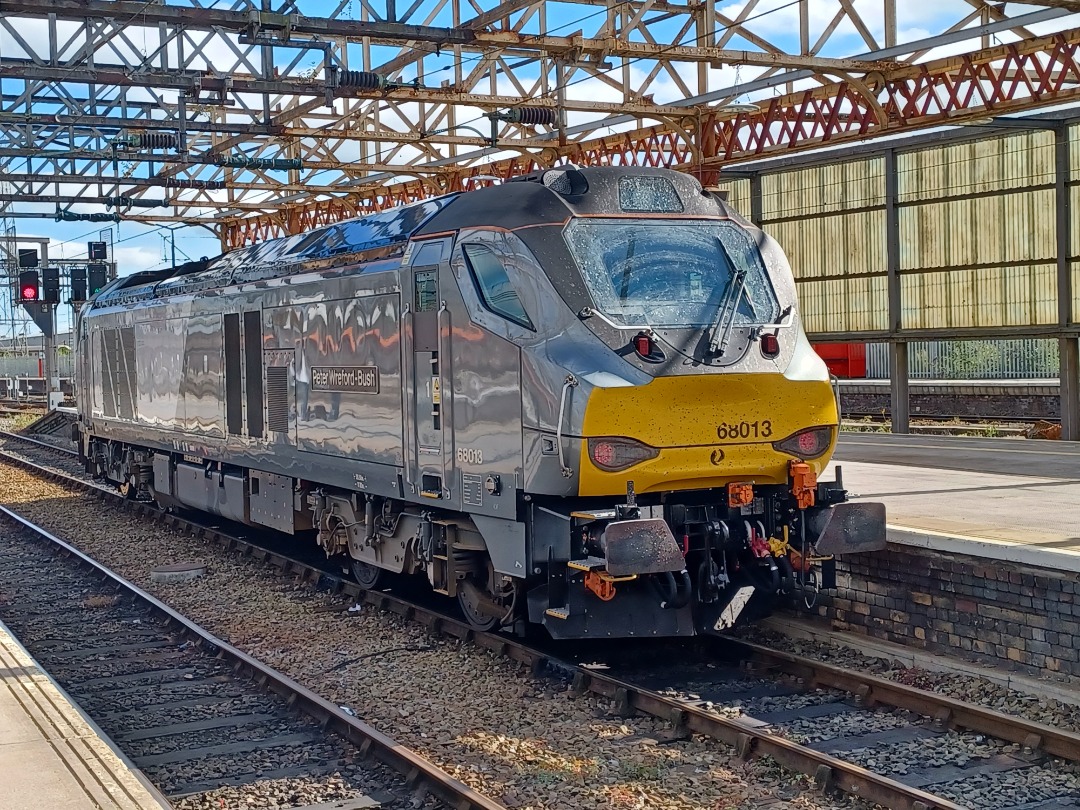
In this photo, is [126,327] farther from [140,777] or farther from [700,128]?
[140,777]

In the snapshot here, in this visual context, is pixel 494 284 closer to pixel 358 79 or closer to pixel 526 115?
pixel 358 79

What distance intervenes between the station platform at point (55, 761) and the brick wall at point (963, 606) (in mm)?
5778

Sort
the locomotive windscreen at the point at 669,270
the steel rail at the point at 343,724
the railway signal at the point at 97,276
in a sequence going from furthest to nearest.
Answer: the railway signal at the point at 97,276 → the locomotive windscreen at the point at 669,270 → the steel rail at the point at 343,724

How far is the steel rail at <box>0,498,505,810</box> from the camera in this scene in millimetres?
6785

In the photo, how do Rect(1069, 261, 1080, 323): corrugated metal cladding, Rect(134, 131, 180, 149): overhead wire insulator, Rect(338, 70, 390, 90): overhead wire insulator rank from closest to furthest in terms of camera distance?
Rect(338, 70, 390, 90): overhead wire insulator → Rect(134, 131, 180, 149): overhead wire insulator → Rect(1069, 261, 1080, 323): corrugated metal cladding

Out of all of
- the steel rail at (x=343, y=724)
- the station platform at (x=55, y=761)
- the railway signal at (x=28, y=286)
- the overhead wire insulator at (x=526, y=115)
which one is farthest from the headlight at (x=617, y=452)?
the railway signal at (x=28, y=286)

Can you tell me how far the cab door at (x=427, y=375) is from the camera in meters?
9.86

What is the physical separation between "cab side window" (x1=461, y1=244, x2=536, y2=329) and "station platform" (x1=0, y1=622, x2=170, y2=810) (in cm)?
391

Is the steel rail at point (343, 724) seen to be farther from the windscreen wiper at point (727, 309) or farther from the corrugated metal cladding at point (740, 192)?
the corrugated metal cladding at point (740, 192)

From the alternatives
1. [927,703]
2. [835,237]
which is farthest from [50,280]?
[927,703]

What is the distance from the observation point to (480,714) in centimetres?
849

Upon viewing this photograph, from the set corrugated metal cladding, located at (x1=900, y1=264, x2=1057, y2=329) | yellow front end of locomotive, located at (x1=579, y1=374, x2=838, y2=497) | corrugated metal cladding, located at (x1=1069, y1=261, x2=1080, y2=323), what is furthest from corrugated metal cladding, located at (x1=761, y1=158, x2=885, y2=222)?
yellow front end of locomotive, located at (x1=579, y1=374, x2=838, y2=497)

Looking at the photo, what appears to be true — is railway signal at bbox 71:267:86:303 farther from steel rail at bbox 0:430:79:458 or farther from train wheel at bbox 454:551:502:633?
train wheel at bbox 454:551:502:633

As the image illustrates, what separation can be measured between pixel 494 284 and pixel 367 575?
419 cm
